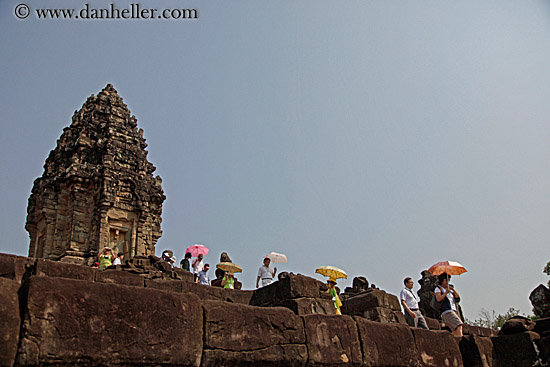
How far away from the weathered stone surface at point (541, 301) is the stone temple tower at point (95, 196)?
14.3 metres

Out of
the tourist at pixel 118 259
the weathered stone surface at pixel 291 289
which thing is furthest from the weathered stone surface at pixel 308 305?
the tourist at pixel 118 259

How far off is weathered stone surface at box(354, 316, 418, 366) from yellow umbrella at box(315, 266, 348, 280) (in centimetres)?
696

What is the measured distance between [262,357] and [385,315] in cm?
491

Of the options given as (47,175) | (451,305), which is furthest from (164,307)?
(47,175)

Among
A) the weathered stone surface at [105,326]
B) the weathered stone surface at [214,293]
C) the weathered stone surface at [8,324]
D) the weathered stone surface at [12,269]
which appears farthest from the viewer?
the weathered stone surface at [214,293]

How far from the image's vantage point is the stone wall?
280cm

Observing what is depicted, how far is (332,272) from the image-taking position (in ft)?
39.6

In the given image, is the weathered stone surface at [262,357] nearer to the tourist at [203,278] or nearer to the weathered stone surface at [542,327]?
the weathered stone surface at [542,327]

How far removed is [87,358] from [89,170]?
55.6 feet

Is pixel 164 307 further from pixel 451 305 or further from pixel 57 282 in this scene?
pixel 451 305

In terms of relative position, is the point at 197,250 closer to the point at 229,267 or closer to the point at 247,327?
the point at 229,267

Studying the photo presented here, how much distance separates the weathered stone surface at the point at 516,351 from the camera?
603cm

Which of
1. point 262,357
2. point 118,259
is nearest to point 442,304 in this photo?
point 262,357

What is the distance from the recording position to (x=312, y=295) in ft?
18.0
